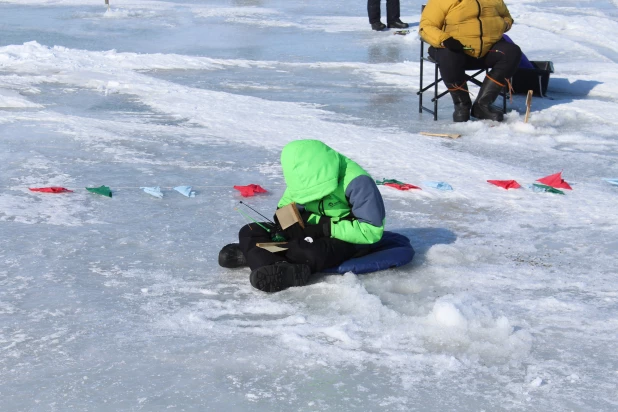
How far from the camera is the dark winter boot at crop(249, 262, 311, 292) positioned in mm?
4277

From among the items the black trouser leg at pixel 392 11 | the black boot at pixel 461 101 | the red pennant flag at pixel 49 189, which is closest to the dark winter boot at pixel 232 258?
the red pennant flag at pixel 49 189

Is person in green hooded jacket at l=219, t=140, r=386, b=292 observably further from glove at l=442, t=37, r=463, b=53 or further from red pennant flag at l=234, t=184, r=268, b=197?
glove at l=442, t=37, r=463, b=53

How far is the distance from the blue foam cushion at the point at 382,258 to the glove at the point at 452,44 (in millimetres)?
4060

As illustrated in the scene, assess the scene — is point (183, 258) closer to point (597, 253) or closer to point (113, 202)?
point (113, 202)

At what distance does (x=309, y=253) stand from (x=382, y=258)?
40 centimetres

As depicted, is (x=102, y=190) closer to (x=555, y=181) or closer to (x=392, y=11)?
(x=555, y=181)

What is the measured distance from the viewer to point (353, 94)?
10039 millimetres

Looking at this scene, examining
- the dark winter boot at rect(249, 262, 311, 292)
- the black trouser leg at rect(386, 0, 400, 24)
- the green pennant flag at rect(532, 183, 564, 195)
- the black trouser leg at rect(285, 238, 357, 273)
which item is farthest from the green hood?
the black trouser leg at rect(386, 0, 400, 24)

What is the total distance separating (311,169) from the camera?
4457 mm

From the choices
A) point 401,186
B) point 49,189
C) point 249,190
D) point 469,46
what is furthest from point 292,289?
point 469,46

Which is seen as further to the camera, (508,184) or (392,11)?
(392,11)

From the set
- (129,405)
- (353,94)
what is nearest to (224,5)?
(353,94)

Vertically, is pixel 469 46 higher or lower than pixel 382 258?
higher

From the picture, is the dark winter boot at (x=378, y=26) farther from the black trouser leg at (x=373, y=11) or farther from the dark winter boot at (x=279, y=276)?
the dark winter boot at (x=279, y=276)
